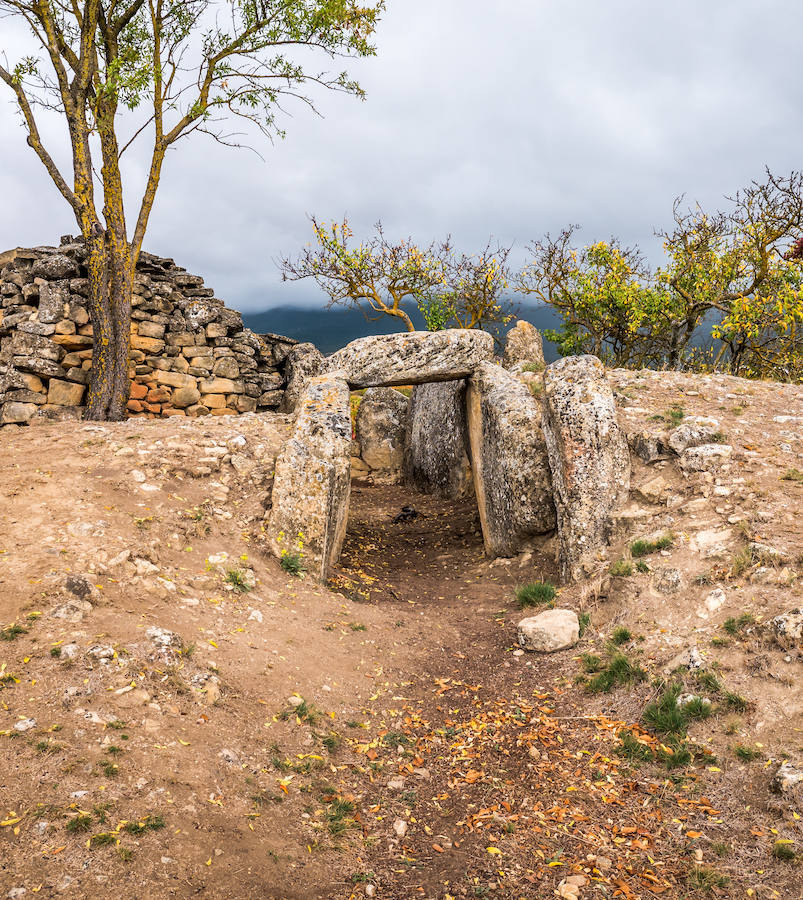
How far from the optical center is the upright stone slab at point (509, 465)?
10.1 m

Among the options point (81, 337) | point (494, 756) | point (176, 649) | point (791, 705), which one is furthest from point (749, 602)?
point (81, 337)

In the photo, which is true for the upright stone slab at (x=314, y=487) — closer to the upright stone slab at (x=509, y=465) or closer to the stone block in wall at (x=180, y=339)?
the upright stone slab at (x=509, y=465)

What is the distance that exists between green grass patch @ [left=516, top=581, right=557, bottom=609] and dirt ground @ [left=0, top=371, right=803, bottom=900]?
170 millimetres

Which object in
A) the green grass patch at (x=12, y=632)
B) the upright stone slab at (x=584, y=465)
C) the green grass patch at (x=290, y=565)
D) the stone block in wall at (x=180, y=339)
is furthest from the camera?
the stone block in wall at (x=180, y=339)

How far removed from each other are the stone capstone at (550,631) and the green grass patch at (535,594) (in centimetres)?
70

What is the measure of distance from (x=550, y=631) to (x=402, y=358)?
5.25 meters

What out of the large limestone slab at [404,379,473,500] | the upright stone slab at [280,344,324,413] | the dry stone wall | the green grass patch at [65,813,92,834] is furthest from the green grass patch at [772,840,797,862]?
the dry stone wall

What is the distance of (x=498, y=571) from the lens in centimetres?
1027

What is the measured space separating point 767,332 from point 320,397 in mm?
15337

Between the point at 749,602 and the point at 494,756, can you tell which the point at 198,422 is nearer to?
the point at 494,756

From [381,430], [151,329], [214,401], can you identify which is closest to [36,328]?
[151,329]

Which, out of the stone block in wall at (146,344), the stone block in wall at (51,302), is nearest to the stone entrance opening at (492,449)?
the stone block in wall at (146,344)

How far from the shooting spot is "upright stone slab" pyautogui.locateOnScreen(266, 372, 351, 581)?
9.15 metres

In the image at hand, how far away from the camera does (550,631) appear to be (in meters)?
7.65
